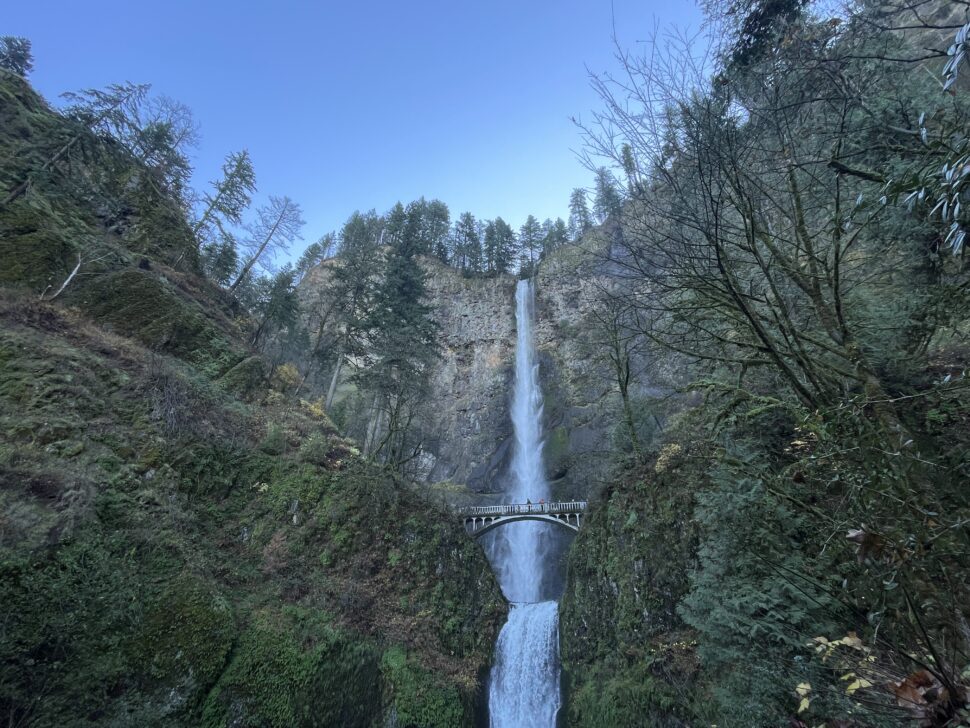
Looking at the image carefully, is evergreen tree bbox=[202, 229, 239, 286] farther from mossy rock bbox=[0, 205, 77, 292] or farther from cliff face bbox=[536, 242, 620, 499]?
cliff face bbox=[536, 242, 620, 499]

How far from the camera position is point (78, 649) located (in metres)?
5.23

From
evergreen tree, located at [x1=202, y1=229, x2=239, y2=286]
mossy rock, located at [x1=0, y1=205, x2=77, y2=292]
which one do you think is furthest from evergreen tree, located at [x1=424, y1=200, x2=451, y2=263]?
mossy rock, located at [x1=0, y1=205, x2=77, y2=292]

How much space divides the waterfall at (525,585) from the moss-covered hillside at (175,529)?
3.77ft

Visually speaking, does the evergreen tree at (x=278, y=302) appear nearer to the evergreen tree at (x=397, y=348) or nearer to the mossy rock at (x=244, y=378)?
the evergreen tree at (x=397, y=348)

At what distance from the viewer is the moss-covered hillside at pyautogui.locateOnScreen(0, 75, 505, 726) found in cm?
550

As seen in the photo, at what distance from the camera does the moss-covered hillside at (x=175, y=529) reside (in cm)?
550

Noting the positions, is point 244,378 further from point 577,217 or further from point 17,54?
point 577,217

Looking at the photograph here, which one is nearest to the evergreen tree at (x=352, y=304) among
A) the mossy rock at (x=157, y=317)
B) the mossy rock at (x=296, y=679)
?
the mossy rock at (x=157, y=317)

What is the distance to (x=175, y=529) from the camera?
7.68 meters

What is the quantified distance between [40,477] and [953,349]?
14772 mm

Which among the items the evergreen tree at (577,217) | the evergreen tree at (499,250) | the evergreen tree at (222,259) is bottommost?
the evergreen tree at (222,259)

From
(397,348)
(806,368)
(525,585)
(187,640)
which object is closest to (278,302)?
(397,348)

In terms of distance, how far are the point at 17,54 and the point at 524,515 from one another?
37419 mm

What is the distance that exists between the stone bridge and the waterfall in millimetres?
3383
